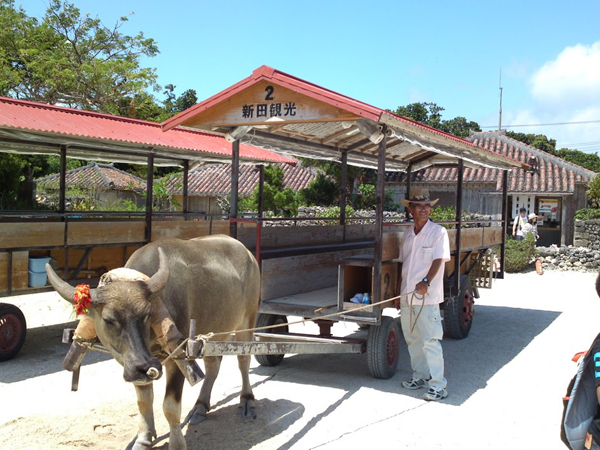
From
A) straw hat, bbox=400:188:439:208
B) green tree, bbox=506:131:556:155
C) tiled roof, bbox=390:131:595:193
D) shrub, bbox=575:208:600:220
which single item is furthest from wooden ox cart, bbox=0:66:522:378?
green tree, bbox=506:131:556:155

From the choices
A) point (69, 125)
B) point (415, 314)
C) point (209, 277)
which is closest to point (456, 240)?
point (415, 314)

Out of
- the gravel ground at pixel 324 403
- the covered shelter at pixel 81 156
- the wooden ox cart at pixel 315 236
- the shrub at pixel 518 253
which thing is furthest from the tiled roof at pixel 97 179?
the wooden ox cart at pixel 315 236

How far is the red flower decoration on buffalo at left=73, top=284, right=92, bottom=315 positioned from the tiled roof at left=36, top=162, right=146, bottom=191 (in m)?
18.9

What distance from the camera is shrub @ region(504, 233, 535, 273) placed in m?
16.6

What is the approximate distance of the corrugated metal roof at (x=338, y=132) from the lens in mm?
5566

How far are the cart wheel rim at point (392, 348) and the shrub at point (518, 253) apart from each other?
11.3m

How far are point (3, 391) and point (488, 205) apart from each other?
672 inches

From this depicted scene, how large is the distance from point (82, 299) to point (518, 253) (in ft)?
50.8

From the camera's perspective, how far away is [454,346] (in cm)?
777

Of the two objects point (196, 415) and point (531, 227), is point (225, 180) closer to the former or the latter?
point (531, 227)

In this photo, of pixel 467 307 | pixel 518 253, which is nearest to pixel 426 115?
pixel 518 253

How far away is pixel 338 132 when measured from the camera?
7.33 m

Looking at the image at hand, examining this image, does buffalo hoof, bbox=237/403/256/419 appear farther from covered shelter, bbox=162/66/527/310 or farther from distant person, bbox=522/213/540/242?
distant person, bbox=522/213/540/242

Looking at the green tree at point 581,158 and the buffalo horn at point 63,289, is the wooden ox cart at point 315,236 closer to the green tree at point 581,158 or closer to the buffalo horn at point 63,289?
the buffalo horn at point 63,289
